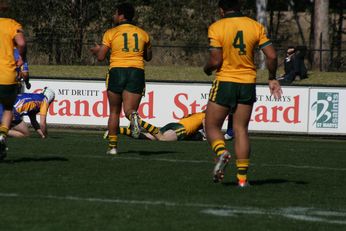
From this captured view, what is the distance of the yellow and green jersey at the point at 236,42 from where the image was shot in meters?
11.7

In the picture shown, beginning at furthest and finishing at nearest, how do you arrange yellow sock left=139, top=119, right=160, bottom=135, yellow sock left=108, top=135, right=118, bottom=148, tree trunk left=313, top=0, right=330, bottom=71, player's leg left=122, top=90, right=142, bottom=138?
tree trunk left=313, top=0, right=330, bottom=71
yellow sock left=139, top=119, right=160, bottom=135
yellow sock left=108, top=135, right=118, bottom=148
player's leg left=122, top=90, right=142, bottom=138

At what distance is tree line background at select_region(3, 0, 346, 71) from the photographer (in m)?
39.6

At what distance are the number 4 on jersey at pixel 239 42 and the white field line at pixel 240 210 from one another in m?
2.24

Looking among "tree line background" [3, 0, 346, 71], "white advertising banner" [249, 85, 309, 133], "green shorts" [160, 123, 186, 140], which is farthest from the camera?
"tree line background" [3, 0, 346, 71]

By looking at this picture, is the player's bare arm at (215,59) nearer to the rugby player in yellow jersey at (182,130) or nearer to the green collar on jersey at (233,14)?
the green collar on jersey at (233,14)

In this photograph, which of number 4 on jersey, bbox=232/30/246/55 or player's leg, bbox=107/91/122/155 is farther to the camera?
player's leg, bbox=107/91/122/155

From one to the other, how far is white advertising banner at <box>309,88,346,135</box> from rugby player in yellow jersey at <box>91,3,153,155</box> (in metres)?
10.5

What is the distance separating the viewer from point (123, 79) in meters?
15.6

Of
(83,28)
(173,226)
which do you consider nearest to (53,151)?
(173,226)

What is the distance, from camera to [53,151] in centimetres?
1642

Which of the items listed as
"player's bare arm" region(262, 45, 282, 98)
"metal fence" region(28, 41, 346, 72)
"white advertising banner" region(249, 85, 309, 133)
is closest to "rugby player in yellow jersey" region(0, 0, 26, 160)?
"player's bare arm" region(262, 45, 282, 98)

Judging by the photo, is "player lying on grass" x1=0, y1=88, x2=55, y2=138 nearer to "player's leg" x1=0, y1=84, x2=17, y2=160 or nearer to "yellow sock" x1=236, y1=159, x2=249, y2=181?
"player's leg" x1=0, y1=84, x2=17, y2=160

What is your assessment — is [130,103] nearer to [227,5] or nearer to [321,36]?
[227,5]

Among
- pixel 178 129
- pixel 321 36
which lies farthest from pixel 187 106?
pixel 321 36
